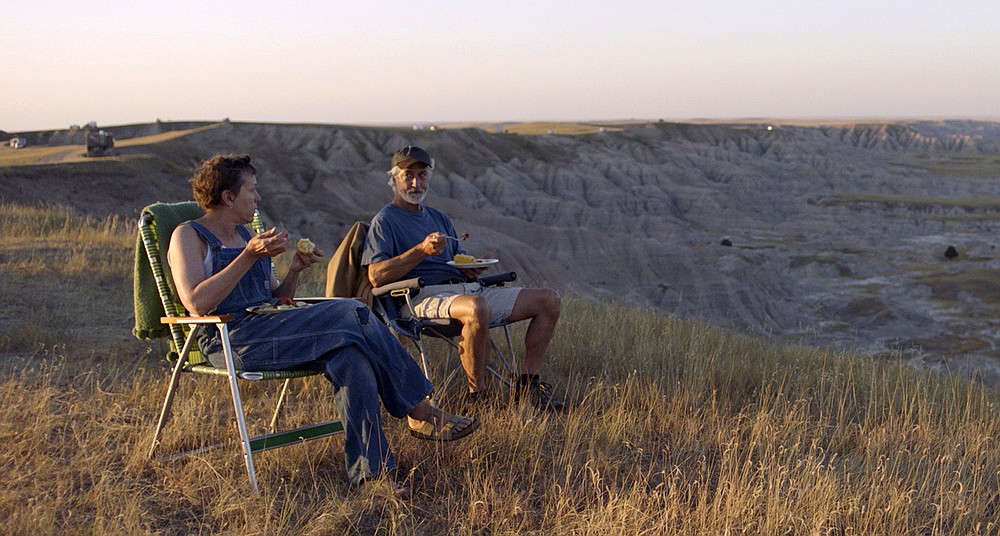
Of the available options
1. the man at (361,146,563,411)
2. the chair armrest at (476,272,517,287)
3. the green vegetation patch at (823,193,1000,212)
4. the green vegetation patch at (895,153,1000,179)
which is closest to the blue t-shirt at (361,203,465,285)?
the man at (361,146,563,411)

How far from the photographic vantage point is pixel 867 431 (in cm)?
490

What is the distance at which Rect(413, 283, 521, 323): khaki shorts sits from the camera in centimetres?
502

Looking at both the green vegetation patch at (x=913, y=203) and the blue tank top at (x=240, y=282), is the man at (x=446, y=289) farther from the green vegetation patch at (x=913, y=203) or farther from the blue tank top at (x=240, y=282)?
the green vegetation patch at (x=913, y=203)

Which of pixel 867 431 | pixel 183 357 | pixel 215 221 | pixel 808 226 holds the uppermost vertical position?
pixel 215 221

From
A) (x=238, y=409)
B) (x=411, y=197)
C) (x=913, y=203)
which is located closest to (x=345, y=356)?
(x=238, y=409)

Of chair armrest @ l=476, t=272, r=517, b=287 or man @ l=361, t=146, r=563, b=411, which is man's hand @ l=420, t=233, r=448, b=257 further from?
chair armrest @ l=476, t=272, r=517, b=287

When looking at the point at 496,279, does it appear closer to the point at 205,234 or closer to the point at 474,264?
the point at 474,264

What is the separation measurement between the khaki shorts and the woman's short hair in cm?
134

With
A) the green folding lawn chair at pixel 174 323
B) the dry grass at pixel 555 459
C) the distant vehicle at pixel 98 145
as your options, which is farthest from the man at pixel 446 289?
the distant vehicle at pixel 98 145

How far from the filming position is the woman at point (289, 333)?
12.5ft

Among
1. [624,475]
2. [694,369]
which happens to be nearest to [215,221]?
[624,475]

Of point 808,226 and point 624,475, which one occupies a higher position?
point 624,475

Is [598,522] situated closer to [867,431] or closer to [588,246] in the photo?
[867,431]

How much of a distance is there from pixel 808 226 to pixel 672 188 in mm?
10272
